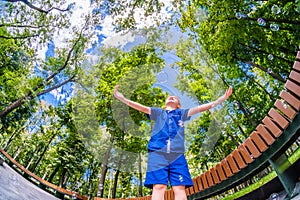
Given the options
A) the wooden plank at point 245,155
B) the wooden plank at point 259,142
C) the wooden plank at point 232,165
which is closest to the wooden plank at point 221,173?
the wooden plank at point 232,165

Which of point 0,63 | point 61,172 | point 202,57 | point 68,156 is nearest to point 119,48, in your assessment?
point 202,57

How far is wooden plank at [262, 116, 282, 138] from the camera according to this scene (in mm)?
2475

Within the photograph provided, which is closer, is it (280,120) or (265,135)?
(280,120)

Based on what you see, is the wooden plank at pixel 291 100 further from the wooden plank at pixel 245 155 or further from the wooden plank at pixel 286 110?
the wooden plank at pixel 245 155

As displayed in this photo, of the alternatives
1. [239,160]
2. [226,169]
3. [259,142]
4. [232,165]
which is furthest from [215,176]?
[259,142]

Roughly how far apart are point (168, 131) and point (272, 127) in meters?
0.92

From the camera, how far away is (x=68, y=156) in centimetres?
1357

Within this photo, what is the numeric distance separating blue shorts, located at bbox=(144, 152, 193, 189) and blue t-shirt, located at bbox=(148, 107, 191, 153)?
51 millimetres

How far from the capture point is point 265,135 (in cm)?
263

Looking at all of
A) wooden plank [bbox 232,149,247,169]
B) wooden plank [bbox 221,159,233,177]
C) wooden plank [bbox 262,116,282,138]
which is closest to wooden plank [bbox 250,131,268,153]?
wooden plank [bbox 262,116,282,138]

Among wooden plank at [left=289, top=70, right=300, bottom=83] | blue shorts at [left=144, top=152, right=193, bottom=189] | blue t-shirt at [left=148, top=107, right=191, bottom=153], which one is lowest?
blue shorts at [left=144, top=152, right=193, bottom=189]

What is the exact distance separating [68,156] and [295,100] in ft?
40.8

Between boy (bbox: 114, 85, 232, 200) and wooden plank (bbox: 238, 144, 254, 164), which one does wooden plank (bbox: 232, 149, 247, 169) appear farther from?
boy (bbox: 114, 85, 232, 200)

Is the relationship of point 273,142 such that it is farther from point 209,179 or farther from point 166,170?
point 209,179
